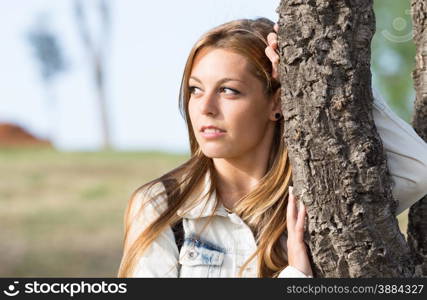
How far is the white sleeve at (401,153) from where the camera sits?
7.03 feet

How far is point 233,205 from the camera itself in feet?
7.93

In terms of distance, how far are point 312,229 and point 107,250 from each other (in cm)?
599

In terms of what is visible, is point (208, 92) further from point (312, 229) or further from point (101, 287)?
point (101, 287)

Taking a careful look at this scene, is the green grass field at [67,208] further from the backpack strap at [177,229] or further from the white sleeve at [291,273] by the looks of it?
the white sleeve at [291,273]

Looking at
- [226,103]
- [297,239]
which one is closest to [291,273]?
[297,239]

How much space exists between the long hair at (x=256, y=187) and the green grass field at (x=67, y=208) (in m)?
4.38

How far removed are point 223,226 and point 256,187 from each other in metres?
0.17

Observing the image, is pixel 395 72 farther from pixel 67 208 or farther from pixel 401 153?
pixel 401 153

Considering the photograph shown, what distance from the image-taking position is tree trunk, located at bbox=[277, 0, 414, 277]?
6.55 ft

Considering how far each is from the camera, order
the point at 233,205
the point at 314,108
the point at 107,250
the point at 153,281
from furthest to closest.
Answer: the point at 107,250, the point at 233,205, the point at 153,281, the point at 314,108

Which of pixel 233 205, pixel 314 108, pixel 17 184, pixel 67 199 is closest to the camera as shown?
pixel 314 108

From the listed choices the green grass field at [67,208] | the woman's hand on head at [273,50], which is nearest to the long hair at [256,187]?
the woman's hand on head at [273,50]

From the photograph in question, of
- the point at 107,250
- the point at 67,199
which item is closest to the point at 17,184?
the point at 67,199

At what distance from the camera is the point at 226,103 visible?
2279mm
